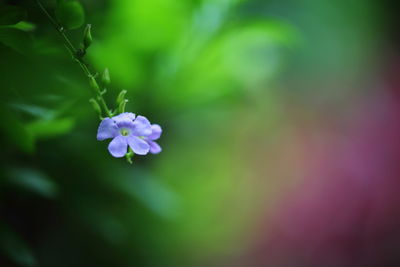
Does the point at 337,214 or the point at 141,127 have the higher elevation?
the point at 337,214

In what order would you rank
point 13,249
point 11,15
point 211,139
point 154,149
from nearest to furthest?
point 11,15 < point 154,149 < point 13,249 < point 211,139

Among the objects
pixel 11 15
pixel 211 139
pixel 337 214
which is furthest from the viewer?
pixel 337 214

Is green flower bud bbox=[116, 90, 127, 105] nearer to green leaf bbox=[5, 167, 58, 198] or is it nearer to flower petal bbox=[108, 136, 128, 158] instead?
flower petal bbox=[108, 136, 128, 158]

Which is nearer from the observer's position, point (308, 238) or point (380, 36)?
point (308, 238)

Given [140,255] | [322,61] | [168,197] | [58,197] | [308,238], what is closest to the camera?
[58,197]

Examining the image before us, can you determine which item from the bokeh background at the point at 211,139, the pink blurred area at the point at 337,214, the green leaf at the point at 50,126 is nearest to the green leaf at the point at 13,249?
the bokeh background at the point at 211,139

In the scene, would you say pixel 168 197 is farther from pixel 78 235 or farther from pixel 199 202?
pixel 199 202

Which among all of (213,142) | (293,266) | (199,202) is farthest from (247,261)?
(213,142)

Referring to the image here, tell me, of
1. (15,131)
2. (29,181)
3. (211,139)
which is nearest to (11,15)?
(15,131)

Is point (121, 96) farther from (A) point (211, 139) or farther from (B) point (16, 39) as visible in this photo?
(A) point (211, 139)
